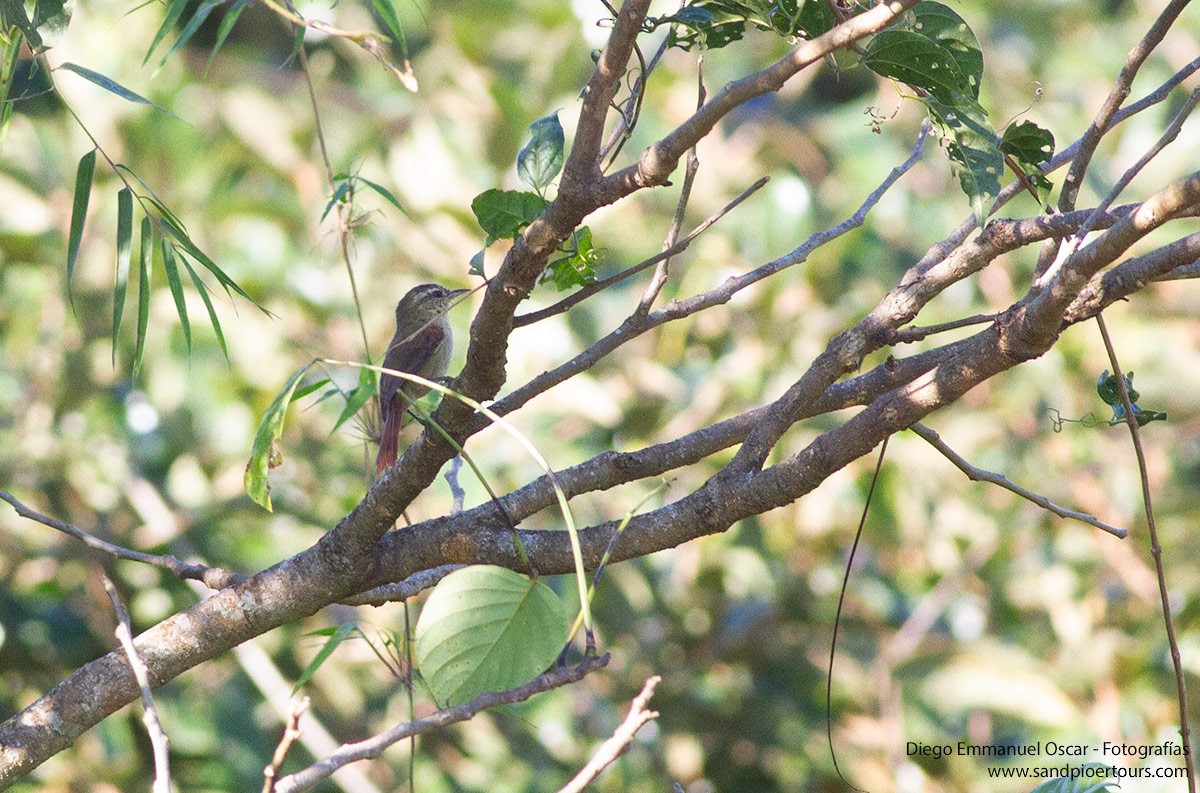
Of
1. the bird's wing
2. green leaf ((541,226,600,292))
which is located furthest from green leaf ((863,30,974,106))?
the bird's wing

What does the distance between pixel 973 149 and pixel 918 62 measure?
143mm

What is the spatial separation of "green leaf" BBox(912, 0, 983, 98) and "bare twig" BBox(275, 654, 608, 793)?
2.99ft

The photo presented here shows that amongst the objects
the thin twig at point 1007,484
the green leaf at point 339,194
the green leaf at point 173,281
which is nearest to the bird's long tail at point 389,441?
the green leaf at point 173,281

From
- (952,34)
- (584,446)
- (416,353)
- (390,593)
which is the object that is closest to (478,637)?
(390,593)

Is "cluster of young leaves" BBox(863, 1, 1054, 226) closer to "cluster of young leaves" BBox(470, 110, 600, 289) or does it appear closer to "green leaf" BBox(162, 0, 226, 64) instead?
"cluster of young leaves" BBox(470, 110, 600, 289)

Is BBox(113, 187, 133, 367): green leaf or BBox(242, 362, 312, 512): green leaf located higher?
BBox(113, 187, 133, 367): green leaf

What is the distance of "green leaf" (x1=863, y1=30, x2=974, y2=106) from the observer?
4.71ft

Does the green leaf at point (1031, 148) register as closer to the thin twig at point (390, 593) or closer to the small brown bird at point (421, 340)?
the thin twig at point (390, 593)

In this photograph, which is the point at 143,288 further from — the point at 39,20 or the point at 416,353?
the point at 416,353

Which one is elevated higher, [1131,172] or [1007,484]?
[1131,172]

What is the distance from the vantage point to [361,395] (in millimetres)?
1455

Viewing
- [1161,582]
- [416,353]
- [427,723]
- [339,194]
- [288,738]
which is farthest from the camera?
[416,353]

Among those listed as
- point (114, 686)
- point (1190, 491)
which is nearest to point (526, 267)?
point (114, 686)

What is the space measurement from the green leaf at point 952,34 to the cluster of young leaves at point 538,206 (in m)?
0.52
